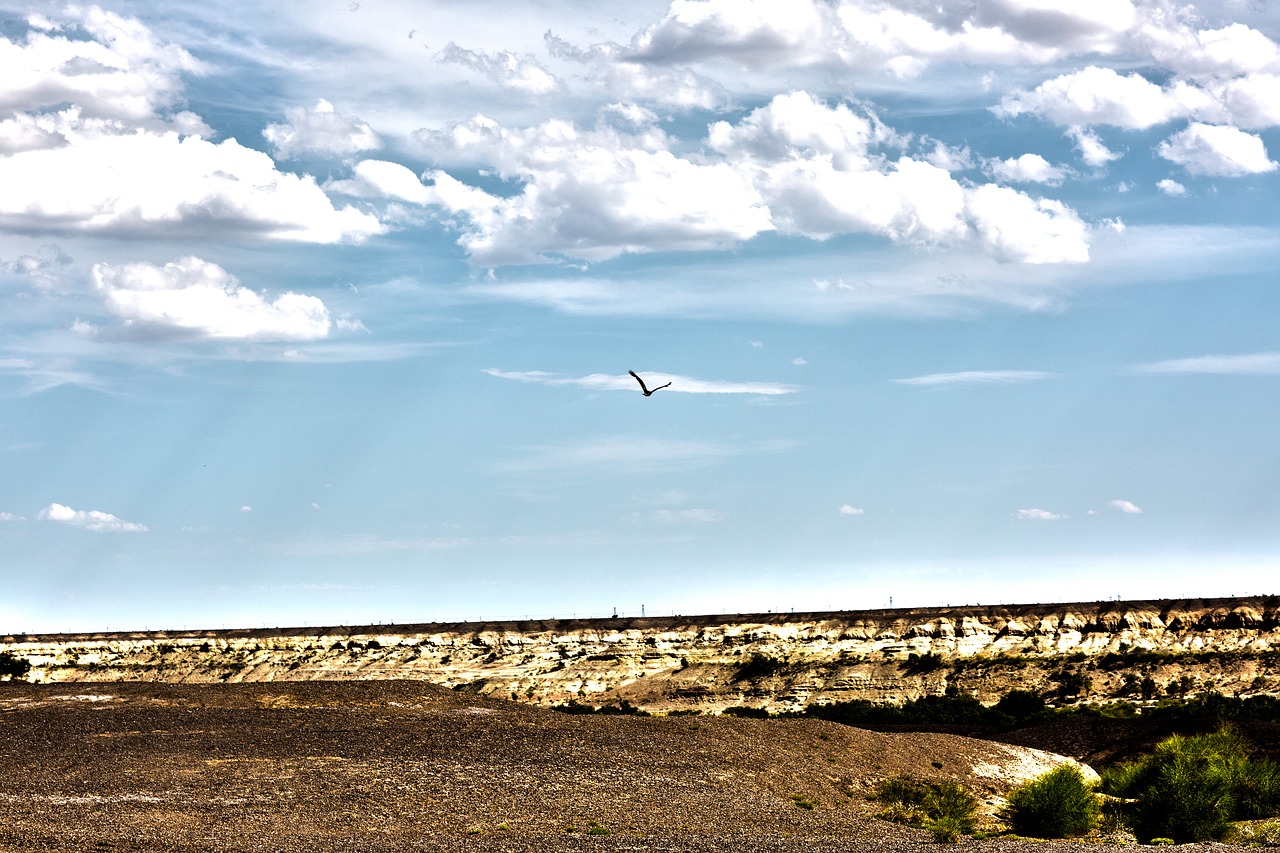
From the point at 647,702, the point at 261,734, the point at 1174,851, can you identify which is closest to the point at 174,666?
the point at 647,702

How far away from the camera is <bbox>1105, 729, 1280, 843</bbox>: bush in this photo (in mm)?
29281

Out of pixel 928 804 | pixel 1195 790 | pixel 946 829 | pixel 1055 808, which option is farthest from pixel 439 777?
pixel 1195 790

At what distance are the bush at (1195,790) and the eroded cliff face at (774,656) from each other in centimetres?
3154

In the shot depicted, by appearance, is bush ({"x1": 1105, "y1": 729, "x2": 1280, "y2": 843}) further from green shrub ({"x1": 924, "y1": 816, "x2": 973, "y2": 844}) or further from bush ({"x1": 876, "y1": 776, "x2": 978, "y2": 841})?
green shrub ({"x1": 924, "y1": 816, "x2": 973, "y2": 844})

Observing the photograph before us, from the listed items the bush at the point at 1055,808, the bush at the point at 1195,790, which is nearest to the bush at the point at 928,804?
the bush at the point at 1055,808

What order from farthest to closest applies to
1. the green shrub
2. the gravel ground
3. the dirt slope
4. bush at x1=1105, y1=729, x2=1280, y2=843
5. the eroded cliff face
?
the eroded cliff face < bush at x1=1105, y1=729, x2=1280, y2=843 < the green shrub < the dirt slope < the gravel ground

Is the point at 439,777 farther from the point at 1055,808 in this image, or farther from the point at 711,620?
the point at 711,620

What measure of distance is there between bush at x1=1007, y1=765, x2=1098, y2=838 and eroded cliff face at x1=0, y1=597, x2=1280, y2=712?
34.4 meters

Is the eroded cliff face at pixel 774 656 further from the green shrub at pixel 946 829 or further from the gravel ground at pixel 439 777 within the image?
the green shrub at pixel 946 829

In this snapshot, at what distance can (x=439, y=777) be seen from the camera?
29891 millimetres

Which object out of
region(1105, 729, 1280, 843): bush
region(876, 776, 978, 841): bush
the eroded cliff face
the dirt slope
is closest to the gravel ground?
the dirt slope

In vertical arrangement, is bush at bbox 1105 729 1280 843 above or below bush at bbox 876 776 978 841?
above

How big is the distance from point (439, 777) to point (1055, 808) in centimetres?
1334

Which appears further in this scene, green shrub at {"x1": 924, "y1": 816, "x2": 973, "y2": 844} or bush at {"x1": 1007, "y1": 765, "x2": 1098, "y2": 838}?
bush at {"x1": 1007, "y1": 765, "x2": 1098, "y2": 838}
